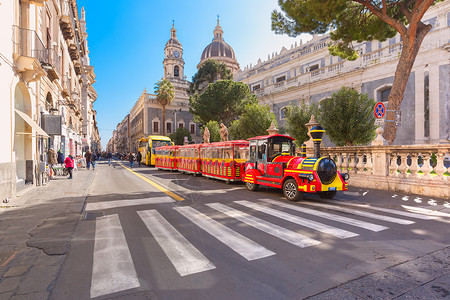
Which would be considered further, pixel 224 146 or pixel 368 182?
pixel 224 146

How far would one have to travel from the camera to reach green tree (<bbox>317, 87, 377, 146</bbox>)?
14.7 meters

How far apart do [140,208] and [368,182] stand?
31.1ft

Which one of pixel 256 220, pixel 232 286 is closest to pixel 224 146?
pixel 256 220

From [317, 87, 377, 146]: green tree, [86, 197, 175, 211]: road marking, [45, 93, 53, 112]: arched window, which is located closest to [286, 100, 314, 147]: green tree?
[317, 87, 377, 146]: green tree

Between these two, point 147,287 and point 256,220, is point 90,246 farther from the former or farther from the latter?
point 256,220

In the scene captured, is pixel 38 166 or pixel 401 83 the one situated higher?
pixel 401 83

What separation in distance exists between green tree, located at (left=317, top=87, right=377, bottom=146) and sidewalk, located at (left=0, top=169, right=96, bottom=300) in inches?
552

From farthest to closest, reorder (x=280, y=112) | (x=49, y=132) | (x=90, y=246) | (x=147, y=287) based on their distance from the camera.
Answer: (x=280, y=112) → (x=49, y=132) → (x=90, y=246) → (x=147, y=287)

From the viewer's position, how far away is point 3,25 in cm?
838

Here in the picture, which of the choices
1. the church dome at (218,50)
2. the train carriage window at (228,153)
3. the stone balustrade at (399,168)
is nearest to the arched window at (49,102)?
the train carriage window at (228,153)

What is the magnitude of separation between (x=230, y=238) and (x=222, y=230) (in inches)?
20.0

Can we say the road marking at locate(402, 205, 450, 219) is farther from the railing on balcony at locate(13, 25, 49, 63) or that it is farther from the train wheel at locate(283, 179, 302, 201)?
the railing on balcony at locate(13, 25, 49, 63)

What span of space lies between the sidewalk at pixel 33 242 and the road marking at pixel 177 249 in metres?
1.51

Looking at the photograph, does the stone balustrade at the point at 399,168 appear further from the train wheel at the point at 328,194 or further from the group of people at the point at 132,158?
the group of people at the point at 132,158
